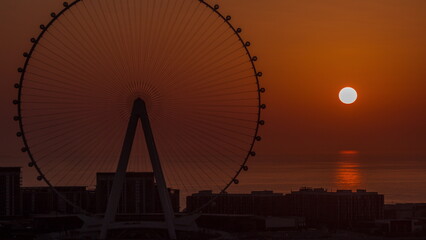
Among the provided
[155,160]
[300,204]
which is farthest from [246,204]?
[155,160]

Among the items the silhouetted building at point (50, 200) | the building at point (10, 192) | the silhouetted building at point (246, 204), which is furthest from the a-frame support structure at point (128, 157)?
the silhouetted building at point (246, 204)

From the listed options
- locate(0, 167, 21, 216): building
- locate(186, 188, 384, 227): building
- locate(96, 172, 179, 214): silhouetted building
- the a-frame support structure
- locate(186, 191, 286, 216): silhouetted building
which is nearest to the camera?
the a-frame support structure

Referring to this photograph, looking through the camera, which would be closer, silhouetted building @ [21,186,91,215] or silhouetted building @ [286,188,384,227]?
silhouetted building @ [21,186,91,215]

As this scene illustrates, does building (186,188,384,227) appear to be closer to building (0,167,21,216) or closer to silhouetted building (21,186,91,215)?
silhouetted building (21,186,91,215)

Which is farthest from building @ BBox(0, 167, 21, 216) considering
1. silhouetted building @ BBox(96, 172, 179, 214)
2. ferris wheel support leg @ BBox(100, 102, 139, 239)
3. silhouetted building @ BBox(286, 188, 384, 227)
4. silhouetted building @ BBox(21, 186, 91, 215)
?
ferris wheel support leg @ BBox(100, 102, 139, 239)

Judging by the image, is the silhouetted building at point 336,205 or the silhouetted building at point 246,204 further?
the silhouetted building at point 246,204

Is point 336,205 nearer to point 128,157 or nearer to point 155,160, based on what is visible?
point 155,160

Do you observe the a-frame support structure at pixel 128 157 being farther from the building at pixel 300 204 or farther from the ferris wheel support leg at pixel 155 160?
the building at pixel 300 204
